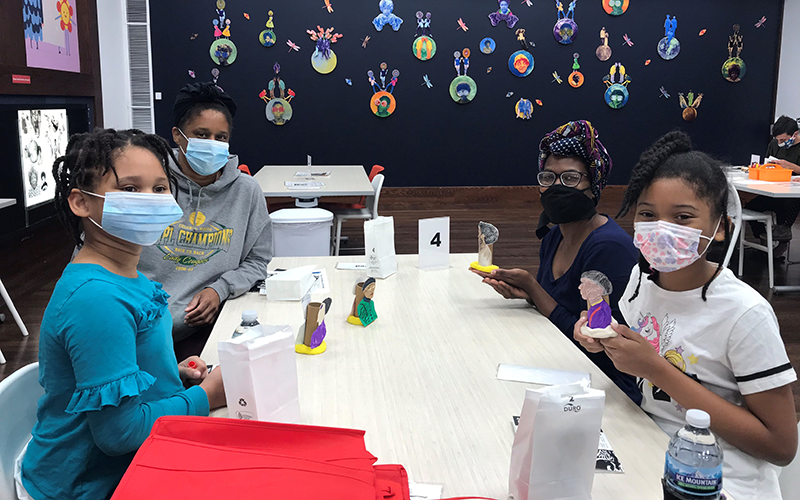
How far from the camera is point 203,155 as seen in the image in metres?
2.37

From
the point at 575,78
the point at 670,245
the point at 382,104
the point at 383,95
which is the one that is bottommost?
the point at 670,245

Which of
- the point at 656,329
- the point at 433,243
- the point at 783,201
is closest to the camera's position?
the point at 656,329

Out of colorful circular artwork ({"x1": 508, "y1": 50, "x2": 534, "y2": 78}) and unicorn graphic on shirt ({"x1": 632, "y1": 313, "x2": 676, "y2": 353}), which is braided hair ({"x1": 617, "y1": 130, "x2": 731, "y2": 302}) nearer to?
unicorn graphic on shirt ({"x1": 632, "y1": 313, "x2": 676, "y2": 353})

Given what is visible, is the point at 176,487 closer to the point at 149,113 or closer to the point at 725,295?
the point at 725,295

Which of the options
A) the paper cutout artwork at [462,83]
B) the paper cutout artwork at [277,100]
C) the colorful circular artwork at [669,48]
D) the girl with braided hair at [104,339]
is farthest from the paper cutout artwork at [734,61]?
the girl with braided hair at [104,339]

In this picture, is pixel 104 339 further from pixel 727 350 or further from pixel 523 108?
pixel 523 108

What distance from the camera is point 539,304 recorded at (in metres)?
2.03

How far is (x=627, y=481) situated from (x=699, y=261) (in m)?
0.55

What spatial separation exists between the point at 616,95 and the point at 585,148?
7566mm

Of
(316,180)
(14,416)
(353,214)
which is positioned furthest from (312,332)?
(316,180)

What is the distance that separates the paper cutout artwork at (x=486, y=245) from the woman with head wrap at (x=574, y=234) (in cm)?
15

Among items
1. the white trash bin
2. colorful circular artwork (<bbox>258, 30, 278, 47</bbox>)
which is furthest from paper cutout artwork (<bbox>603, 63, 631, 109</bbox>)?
the white trash bin

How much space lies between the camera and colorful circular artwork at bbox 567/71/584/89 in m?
8.88

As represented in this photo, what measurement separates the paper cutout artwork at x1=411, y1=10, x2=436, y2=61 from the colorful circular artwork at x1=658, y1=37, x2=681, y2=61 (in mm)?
3253
